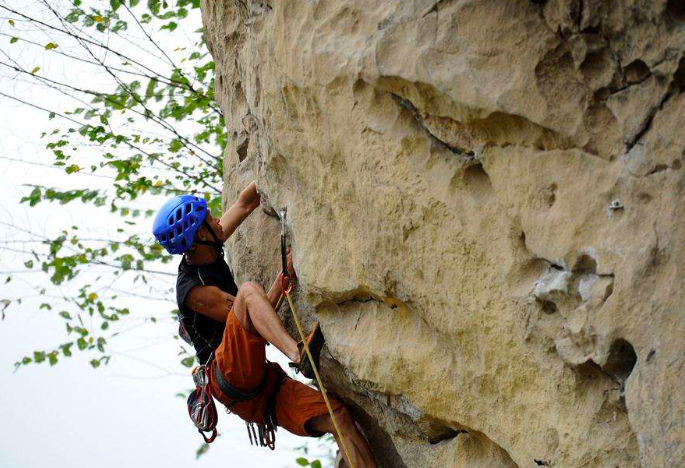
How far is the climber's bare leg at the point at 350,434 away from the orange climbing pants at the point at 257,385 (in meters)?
0.04

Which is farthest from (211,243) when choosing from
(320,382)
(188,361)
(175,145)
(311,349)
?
(188,361)

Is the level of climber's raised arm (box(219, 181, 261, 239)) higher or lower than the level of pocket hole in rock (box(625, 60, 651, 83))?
lower

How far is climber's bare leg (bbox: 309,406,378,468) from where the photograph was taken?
14.5ft

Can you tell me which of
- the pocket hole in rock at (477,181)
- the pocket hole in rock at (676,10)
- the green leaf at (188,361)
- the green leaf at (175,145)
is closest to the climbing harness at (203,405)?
the pocket hole in rock at (477,181)

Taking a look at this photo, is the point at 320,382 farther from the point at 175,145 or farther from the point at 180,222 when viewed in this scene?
the point at 175,145

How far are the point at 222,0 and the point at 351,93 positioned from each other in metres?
1.80

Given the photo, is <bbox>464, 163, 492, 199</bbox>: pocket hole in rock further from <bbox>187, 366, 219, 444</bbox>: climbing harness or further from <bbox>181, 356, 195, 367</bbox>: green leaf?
<bbox>181, 356, 195, 367</bbox>: green leaf

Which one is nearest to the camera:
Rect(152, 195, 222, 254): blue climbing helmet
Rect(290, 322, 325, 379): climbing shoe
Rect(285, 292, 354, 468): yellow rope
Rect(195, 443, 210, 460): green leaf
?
Rect(285, 292, 354, 468): yellow rope

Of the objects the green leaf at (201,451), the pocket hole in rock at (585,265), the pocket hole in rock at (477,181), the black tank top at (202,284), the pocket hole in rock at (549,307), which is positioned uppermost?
the pocket hole in rock at (477,181)

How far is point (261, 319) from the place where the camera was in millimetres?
4207

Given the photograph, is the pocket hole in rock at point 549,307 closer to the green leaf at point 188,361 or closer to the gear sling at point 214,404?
the gear sling at point 214,404

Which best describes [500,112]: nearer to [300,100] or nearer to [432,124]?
[432,124]

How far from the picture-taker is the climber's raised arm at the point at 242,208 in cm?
489

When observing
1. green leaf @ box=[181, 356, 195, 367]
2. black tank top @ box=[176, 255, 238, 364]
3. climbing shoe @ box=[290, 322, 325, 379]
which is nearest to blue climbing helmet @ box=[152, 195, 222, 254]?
black tank top @ box=[176, 255, 238, 364]
